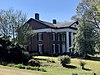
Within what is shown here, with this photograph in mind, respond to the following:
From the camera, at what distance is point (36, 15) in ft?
232

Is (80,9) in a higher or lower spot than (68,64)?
higher

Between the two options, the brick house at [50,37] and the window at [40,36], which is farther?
the window at [40,36]

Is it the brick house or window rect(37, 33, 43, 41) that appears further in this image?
window rect(37, 33, 43, 41)

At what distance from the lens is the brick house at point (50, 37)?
220 feet

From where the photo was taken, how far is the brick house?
67.0 m

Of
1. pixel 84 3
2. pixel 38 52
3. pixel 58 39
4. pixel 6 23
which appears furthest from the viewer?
pixel 58 39

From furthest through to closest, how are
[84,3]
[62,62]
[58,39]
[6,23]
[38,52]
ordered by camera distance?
[58,39] → [38,52] → [84,3] → [6,23] → [62,62]

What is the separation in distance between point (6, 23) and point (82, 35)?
14.6 m

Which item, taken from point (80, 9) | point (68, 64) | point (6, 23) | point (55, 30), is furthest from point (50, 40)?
point (68, 64)

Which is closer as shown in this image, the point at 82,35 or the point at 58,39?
the point at 82,35

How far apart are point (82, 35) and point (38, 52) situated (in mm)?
15241

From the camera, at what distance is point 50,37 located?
67438 mm

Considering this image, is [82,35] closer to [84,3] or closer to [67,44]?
[84,3]

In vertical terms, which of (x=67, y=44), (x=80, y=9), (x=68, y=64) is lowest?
(x=68, y=64)
